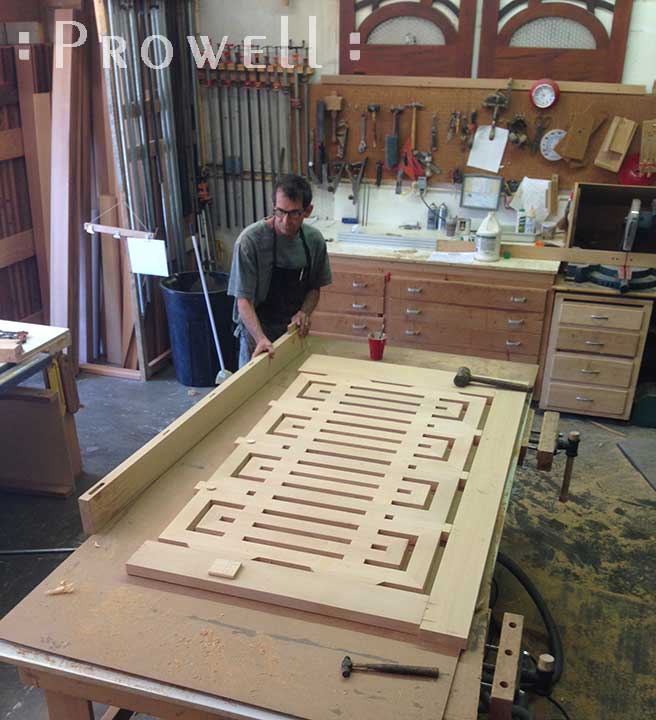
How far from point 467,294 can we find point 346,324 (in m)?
0.76

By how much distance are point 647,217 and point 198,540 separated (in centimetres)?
323

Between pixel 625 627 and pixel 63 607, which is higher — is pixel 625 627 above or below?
below

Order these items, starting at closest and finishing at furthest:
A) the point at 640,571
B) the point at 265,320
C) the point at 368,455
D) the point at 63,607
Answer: the point at 63,607 → the point at 368,455 → the point at 640,571 → the point at 265,320

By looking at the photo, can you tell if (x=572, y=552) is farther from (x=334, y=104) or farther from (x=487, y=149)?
(x=334, y=104)

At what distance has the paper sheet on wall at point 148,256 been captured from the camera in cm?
389

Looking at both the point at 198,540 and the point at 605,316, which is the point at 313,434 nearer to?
the point at 198,540

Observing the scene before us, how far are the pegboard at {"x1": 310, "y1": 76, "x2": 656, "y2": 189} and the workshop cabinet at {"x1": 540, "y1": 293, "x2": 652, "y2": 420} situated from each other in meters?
0.91

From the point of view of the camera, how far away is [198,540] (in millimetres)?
1630

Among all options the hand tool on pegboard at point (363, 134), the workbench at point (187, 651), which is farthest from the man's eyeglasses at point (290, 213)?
the hand tool on pegboard at point (363, 134)

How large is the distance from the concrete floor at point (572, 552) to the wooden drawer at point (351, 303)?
3.54 ft

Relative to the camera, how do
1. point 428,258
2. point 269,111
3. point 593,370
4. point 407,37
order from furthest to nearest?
point 269,111
point 407,37
point 428,258
point 593,370

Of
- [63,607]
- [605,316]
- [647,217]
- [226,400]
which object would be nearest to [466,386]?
[226,400]

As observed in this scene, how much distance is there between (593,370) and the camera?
403cm

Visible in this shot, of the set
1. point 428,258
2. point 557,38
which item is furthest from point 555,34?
point 428,258
